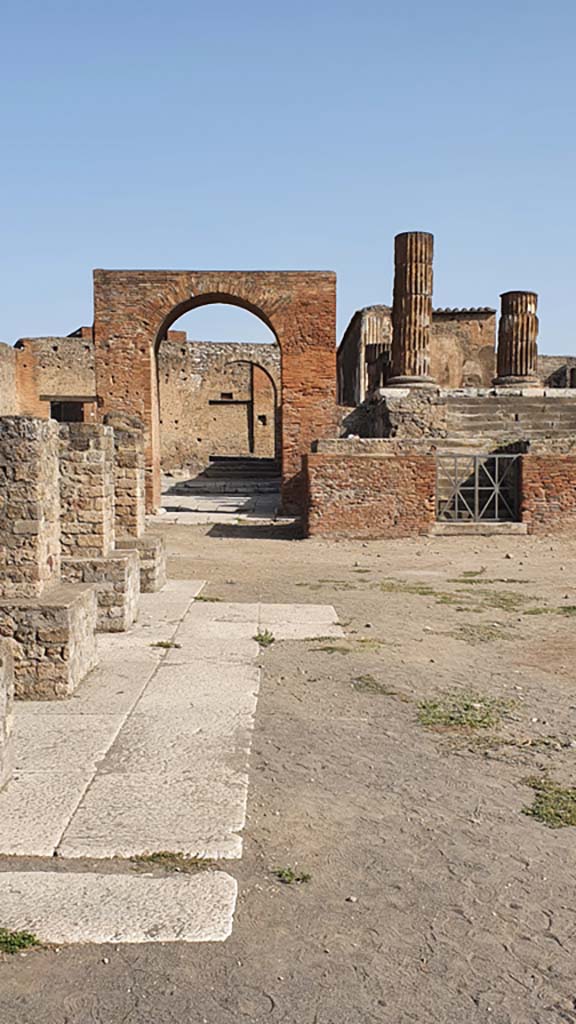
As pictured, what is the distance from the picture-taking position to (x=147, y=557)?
8.70 m

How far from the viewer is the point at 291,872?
10.2ft

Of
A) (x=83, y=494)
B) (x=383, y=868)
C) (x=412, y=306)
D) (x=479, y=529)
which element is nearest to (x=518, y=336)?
(x=412, y=306)

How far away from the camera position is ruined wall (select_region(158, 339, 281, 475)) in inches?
1443

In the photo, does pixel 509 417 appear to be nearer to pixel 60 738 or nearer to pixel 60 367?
pixel 60 738

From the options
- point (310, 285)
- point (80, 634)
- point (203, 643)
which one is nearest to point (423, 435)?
point (310, 285)

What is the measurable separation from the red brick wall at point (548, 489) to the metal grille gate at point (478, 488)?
0.93 ft

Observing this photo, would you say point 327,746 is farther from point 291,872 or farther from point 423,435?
point 423,435

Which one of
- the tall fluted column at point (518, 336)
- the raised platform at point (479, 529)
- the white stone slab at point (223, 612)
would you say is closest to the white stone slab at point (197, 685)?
the white stone slab at point (223, 612)

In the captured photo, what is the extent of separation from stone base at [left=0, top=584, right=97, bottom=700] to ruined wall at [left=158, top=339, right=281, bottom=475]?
30378 mm

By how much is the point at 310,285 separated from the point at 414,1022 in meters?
16.9

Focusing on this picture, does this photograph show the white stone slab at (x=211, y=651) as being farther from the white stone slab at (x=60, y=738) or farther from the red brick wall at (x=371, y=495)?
the red brick wall at (x=371, y=495)

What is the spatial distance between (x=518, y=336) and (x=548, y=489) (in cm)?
824

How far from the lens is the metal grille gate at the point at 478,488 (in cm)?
1474

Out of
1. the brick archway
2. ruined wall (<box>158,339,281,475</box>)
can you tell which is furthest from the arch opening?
the brick archway
